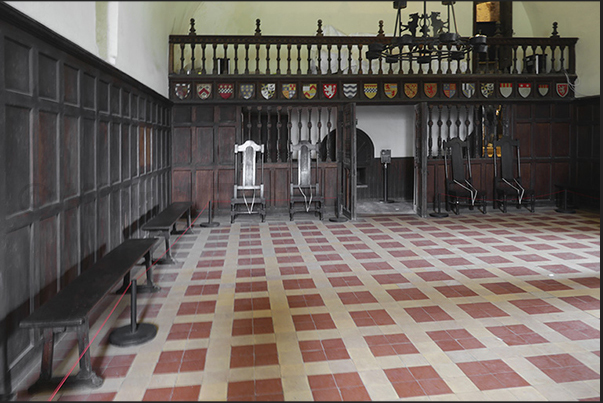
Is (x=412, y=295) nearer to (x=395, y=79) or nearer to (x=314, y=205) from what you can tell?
(x=314, y=205)

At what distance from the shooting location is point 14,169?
279cm

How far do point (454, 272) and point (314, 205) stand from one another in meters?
4.68

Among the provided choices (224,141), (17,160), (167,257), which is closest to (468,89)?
(224,141)

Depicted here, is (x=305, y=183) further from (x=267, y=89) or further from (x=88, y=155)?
(x=88, y=155)

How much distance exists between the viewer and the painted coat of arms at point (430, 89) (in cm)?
919

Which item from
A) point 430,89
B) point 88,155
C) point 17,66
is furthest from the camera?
point 430,89

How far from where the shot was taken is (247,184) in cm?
874

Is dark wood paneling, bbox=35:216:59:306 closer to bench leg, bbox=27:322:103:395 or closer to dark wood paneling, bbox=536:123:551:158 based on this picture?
bench leg, bbox=27:322:103:395

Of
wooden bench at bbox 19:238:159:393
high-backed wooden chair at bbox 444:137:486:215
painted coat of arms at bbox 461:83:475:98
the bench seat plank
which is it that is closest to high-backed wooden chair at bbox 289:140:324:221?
the bench seat plank

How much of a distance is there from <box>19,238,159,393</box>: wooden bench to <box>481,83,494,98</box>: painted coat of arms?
8334mm

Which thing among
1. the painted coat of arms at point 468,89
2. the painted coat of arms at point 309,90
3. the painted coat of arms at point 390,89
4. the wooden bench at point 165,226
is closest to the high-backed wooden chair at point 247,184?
the painted coat of arms at point 309,90

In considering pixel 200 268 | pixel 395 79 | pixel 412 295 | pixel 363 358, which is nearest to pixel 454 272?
pixel 412 295

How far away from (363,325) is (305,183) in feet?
18.2

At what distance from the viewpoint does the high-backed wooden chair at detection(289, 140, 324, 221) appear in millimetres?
8734
